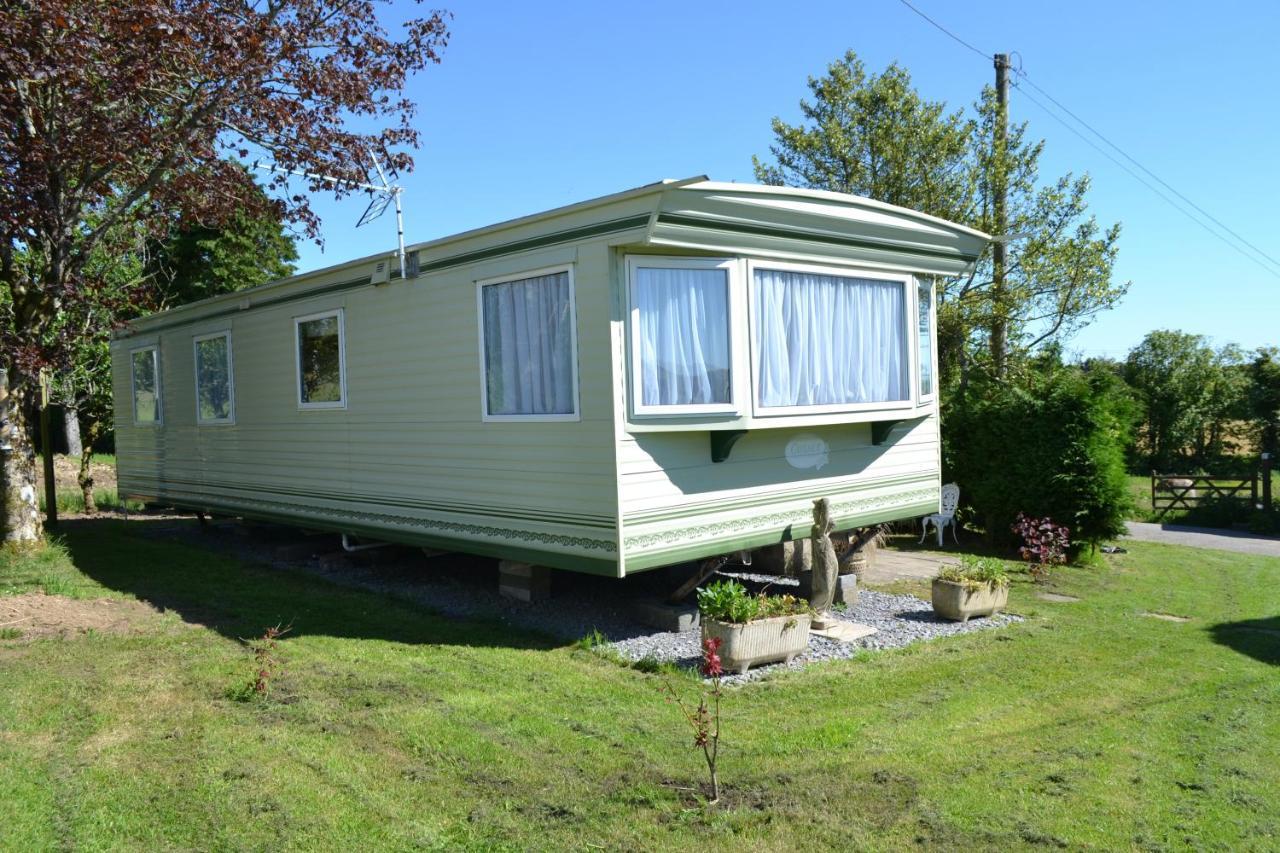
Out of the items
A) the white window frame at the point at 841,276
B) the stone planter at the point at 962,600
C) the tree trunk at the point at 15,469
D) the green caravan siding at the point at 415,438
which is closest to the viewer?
the green caravan siding at the point at 415,438

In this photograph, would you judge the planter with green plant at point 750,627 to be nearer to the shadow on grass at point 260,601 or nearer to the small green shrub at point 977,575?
the shadow on grass at point 260,601

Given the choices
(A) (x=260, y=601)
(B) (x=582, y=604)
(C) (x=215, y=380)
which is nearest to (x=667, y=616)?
(B) (x=582, y=604)

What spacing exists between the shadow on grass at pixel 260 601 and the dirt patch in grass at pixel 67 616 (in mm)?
286

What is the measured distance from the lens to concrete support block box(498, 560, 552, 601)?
24.9 ft

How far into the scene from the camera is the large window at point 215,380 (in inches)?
399

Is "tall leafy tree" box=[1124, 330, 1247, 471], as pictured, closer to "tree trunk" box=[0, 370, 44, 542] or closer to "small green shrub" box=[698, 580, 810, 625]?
"small green shrub" box=[698, 580, 810, 625]

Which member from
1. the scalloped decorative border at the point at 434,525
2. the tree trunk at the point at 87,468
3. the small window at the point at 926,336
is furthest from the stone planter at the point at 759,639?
the tree trunk at the point at 87,468

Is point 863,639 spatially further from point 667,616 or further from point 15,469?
point 15,469

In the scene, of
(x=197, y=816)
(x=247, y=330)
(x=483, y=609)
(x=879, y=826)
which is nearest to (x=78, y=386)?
(x=247, y=330)

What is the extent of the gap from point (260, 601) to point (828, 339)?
4.85 m

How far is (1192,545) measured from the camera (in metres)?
14.0

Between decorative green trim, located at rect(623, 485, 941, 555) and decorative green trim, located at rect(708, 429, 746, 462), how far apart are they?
1.61 feet

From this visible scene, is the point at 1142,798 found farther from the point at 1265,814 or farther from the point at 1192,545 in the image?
the point at 1192,545

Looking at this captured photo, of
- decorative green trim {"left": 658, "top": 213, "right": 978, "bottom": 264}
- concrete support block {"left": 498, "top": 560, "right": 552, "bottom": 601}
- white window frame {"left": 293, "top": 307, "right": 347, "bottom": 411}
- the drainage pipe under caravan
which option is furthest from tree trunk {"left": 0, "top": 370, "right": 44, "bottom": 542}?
decorative green trim {"left": 658, "top": 213, "right": 978, "bottom": 264}
